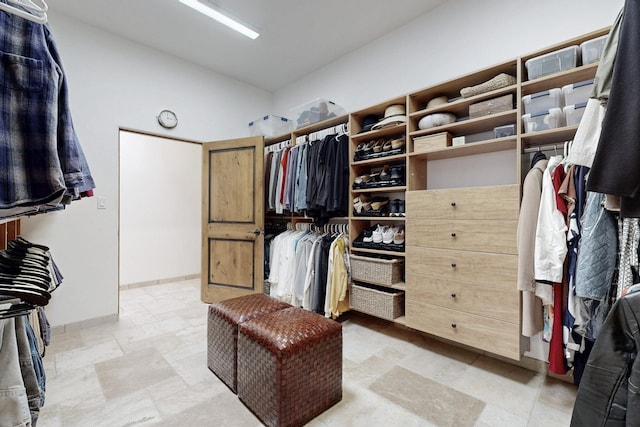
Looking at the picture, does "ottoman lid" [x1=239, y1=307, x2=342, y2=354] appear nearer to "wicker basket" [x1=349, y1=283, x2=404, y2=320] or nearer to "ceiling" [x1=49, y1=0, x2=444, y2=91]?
"wicker basket" [x1=349, y1=283, x2=404, y2=320]

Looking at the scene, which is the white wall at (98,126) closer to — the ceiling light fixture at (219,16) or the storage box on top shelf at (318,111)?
the ceiling light fixture at (219,16)

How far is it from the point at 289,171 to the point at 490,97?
6.53 ft

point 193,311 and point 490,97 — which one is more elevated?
point 490,97

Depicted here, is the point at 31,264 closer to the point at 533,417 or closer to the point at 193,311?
the point at 193,311

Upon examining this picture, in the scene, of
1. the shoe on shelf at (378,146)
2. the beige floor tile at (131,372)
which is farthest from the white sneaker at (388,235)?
the beige floor tile at (131,372)

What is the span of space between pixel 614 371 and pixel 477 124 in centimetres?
182

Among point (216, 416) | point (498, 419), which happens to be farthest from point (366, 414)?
point (216, 416)

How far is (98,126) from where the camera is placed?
2859 mm

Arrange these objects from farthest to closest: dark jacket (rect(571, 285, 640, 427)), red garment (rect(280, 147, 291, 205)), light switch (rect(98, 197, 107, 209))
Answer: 1. red garment (rect(280, 147, 291, 205))
2. light switch (rect(98, 197, 107, 209))
3. dark jacket (rect(571, 285, 640, 427))

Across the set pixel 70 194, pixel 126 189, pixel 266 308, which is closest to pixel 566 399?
pixel 266 308

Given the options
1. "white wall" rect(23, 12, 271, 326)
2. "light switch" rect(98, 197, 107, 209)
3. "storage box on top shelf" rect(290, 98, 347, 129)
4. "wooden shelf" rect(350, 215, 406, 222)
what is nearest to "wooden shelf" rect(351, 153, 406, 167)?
"wooden shelf" rect(350, 215, 406, 222)

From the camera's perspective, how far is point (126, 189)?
419 cm

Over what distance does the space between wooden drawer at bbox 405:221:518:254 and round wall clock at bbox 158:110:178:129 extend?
2.89 meters

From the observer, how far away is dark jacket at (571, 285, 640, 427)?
68 cm
